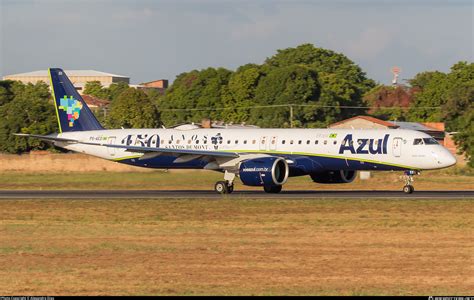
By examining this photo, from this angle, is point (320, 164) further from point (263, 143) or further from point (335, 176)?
point (263, 143)

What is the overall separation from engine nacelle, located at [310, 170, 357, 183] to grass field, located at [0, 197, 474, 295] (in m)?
9.66

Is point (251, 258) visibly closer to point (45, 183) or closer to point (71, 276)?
point (71, 276)

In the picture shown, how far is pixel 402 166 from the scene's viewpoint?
48062 millimetres

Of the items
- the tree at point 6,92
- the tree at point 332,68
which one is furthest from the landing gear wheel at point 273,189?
the tree at point 332,68

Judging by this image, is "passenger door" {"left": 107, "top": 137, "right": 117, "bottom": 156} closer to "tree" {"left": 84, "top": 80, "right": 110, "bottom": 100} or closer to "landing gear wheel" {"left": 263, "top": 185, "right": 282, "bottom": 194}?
"landing gear wheel" {"left": 263, "top": 185, "right": 282, "bottom": 194}

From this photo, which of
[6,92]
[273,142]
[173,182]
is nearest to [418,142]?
[273,142]

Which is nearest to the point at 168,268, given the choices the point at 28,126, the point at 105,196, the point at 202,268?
the point at 202,268

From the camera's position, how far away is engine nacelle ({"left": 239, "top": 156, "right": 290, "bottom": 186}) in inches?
1861

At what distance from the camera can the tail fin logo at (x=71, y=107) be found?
58.0 metres

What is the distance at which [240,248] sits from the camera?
88.6 ft

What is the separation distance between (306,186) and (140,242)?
29434 mm

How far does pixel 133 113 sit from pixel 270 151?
238 feet

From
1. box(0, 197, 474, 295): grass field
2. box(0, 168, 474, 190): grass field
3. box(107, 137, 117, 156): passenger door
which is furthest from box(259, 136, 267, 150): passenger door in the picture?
box(0, 197, 474, 295): grass field

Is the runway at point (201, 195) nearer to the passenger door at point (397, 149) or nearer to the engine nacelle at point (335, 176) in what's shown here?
the engine nacelle at point (335, 176)
